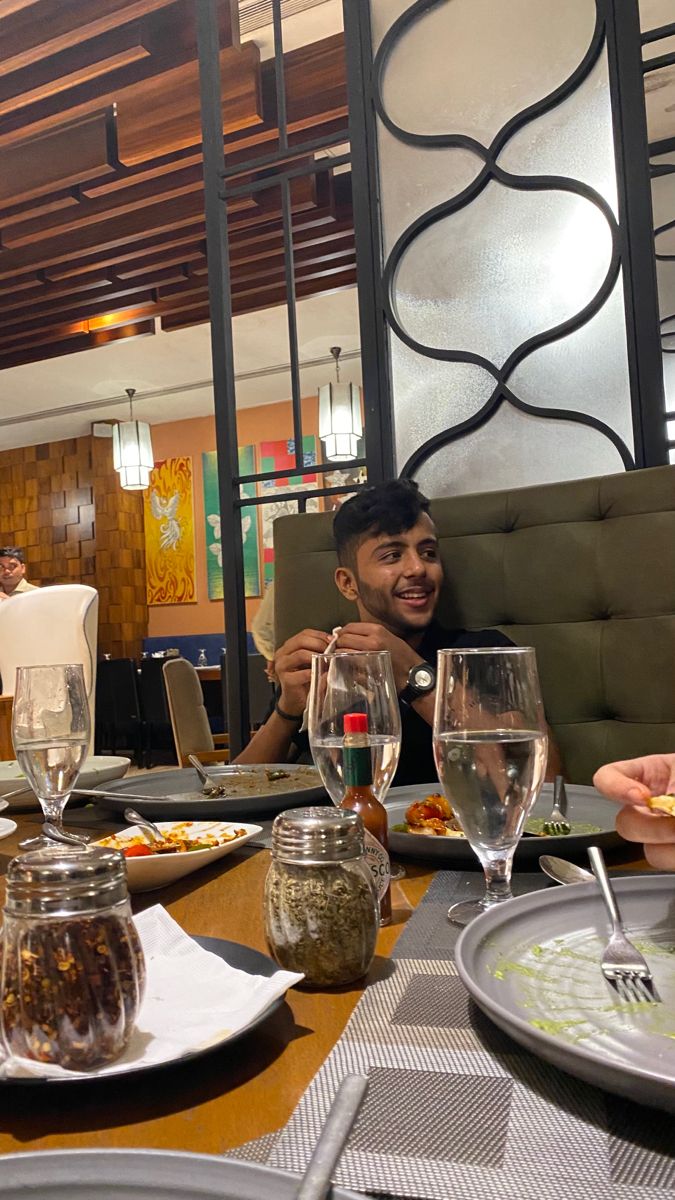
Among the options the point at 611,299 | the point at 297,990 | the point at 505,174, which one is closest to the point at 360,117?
the point at 505,174

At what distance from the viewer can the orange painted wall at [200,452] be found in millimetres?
8547

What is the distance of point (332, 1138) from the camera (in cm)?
35

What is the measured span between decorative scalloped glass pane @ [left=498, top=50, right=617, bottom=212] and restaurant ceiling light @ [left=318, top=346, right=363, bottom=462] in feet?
12.9

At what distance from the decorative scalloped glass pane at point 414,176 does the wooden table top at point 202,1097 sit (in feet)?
7.23

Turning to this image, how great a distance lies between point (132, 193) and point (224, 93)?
1.03 m

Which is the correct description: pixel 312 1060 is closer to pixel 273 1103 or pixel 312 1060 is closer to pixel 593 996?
pixel 273 1103

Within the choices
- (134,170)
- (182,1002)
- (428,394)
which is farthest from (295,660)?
(134,170)

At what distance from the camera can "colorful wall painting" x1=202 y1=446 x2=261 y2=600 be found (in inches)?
333

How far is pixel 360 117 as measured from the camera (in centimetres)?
239

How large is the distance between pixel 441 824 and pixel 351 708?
0.22 m

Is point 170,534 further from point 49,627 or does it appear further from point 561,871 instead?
point 561,871

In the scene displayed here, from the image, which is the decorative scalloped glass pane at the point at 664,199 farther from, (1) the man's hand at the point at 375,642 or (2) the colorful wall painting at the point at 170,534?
(2) the colorful wall painting at the point at 170,534

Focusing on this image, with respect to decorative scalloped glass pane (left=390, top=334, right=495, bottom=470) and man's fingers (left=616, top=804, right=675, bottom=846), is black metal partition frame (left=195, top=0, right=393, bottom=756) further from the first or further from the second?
man's fingers (left=616, top=804, right=675, bottom=846)

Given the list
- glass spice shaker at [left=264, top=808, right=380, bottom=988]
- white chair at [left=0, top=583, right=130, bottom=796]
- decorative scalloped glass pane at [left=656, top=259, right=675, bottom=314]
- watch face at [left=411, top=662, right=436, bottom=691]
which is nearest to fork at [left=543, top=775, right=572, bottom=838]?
glass spice shaker at [left=264, top=808, right=380, bottom=988]
